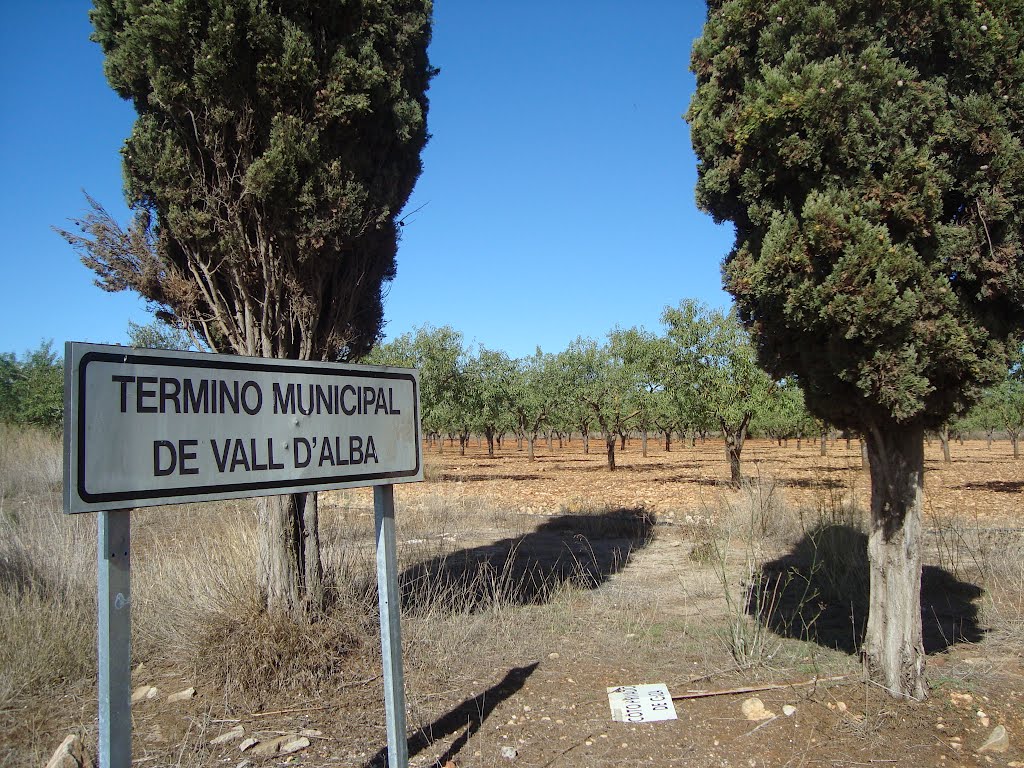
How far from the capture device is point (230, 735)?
12.8 ft

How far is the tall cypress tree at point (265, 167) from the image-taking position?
5.28 metres

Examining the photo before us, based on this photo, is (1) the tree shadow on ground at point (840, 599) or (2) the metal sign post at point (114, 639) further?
(1) the tree shadow on ground at point (840, 599)

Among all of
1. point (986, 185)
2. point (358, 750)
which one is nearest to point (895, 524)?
point (986, 185)

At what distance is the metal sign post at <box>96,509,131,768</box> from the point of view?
209 centimetres

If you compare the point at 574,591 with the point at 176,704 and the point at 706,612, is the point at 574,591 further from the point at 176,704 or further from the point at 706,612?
the point at 176,704

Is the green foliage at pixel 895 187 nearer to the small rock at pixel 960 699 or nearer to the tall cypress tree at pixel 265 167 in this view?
the small rock at pixel 960 699

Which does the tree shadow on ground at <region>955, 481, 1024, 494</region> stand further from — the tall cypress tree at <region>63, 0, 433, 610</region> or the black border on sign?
the black border on sign

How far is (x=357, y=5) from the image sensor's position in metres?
5.68

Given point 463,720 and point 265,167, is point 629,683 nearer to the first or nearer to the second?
point 463,720

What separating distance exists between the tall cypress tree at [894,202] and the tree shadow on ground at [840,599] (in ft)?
4.76

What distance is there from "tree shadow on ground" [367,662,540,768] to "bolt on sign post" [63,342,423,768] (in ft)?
3.20

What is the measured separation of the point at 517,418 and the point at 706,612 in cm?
4639

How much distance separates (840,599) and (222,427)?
21.3 ft

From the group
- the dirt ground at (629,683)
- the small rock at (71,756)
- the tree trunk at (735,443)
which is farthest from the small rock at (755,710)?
the tree trunk at (735,443)
